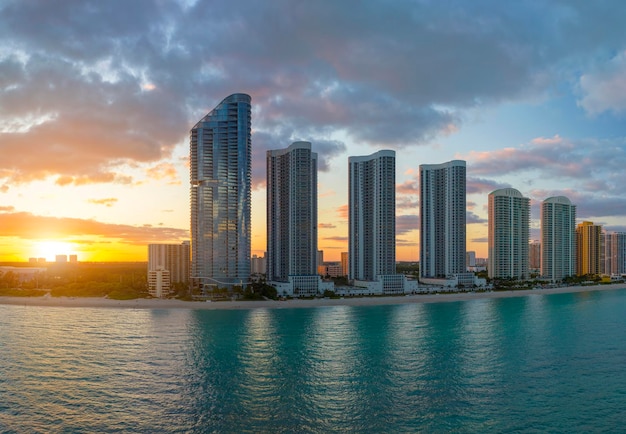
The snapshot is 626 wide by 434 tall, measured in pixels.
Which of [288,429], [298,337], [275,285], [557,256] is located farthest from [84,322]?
[557,256]

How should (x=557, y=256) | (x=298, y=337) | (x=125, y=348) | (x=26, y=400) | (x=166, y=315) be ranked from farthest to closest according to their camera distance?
(x=557, y=256) < (x=166, y=315) < (x=298, y=337) < (x=125, y=348) < (x=26, y=400)

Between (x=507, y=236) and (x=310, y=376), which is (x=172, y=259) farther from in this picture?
(x=507, y=236)

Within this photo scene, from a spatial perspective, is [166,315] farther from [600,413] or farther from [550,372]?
[600,413]

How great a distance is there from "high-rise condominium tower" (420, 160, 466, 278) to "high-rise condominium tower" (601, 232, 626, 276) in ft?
267

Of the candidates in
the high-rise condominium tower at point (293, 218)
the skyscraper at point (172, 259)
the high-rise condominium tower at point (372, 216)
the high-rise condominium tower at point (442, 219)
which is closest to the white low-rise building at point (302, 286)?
the high-rise condominium tower at point (293, 218)

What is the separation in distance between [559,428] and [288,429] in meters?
15.7

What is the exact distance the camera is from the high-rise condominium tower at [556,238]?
14162 centimetres

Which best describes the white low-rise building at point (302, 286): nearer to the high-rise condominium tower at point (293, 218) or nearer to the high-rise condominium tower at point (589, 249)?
the high-rise condominium tower at point (293, 218)

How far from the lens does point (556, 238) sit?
143 metres

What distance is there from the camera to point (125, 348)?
45.5 metres

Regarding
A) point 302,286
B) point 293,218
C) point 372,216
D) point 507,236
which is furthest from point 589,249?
point 302,286

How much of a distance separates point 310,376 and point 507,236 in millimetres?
111985

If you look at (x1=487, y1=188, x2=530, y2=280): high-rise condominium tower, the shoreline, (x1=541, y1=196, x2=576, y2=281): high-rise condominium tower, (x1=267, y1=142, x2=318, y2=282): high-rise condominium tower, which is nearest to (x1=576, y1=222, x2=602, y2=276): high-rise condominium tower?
(x1=541, y1=196, x2=576, y2=281): high-rise condominium tower

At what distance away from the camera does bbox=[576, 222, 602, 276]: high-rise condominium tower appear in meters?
155
